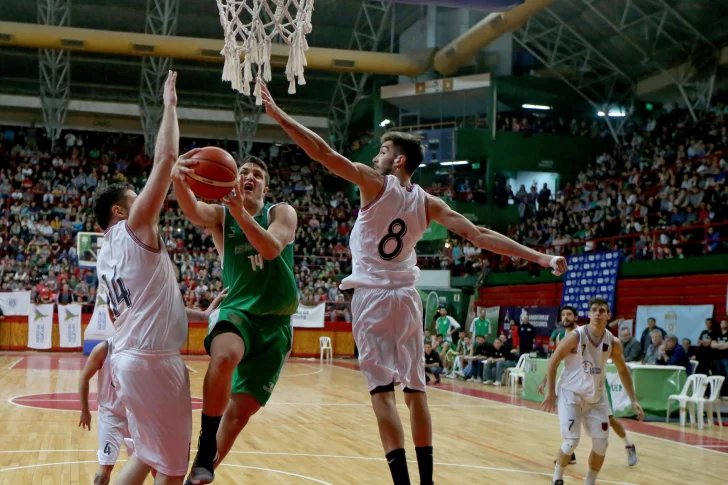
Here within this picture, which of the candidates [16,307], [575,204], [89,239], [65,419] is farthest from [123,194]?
[575,204]

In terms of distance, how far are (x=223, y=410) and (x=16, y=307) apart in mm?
20774

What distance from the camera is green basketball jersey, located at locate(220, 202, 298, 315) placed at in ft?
15.2

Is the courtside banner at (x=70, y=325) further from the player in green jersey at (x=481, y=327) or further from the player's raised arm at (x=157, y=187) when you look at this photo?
the player's raised arm at (x=157, y=187)

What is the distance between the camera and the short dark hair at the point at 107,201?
4164 millimetres

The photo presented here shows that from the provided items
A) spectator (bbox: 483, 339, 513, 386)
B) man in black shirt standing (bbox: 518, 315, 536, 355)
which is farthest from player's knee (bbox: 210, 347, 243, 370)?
spectator (bbox: 483, 339, 513, 386)

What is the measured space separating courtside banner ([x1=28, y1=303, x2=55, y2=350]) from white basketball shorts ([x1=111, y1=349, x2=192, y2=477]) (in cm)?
2035

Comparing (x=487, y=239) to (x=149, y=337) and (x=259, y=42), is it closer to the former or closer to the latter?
(x=149, y=337)

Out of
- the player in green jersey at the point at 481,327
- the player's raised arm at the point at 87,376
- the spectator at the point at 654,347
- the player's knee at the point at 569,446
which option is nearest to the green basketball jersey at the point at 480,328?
the player in green jersey at the point at 481,327

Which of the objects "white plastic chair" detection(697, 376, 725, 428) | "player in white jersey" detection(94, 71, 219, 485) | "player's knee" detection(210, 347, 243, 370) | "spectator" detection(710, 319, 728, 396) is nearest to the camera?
A: "player in white jersey" detection(94, 71, 219, 485)

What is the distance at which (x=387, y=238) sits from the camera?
16.4 ft

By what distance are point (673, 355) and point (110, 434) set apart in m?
10.4

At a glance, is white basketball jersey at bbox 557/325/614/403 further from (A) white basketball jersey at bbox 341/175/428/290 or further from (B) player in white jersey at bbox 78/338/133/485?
(B) player in white jersey at bbox 78/338/133/485

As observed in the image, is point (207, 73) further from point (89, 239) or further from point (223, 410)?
point (223, 410)

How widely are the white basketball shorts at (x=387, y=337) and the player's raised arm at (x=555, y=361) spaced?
2.33 m
